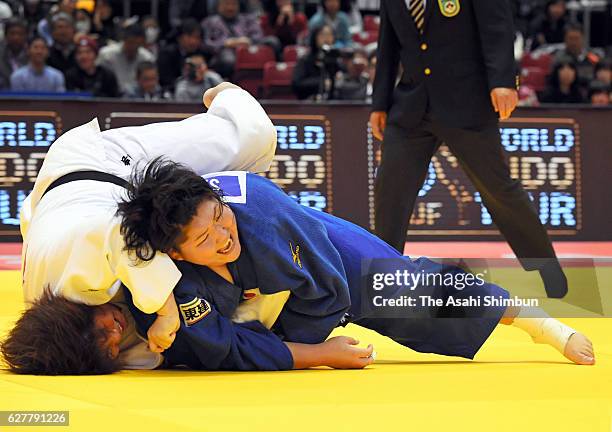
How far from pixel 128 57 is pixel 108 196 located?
7823mm

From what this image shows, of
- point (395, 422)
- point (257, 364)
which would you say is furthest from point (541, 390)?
point (257, 364)

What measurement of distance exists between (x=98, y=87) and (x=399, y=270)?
23.7 feet

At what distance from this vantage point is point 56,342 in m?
3.00

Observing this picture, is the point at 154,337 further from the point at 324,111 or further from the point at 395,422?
the point at 324,111

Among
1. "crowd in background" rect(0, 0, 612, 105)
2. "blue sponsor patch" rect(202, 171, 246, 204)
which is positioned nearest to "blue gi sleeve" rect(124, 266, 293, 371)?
"blue sponsor patch" rect(202, 171, 246, 204)

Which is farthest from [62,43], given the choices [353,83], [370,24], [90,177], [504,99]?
[90,177]

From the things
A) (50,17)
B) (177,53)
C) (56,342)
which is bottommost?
(177,53)

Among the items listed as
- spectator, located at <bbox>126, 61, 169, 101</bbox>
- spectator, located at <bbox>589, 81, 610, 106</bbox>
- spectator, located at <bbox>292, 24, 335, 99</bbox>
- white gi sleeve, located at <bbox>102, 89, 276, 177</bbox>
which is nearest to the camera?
white gi sleeve, located at <bbox>102, 89, 276, 177</bbox>

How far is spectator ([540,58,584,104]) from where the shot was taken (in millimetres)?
10906

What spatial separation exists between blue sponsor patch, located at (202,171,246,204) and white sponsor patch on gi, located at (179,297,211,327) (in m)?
0.29

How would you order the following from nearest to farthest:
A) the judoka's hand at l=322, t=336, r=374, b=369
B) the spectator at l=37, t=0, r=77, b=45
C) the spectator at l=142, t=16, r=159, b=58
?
the judoka's hand at l=322, t=336, r=374, b=369, the spectator at l=37, t=0, r=77, b=45, the spectator at l=142, t=16, r=159, b=58

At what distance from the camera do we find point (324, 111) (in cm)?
774

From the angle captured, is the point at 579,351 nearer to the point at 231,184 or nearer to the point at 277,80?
the point at 231,184

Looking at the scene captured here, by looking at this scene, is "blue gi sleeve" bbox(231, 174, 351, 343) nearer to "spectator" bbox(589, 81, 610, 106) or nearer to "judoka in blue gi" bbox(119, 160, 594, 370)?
"judoka in blue gi" bbox(119, 160, 594, 370)
